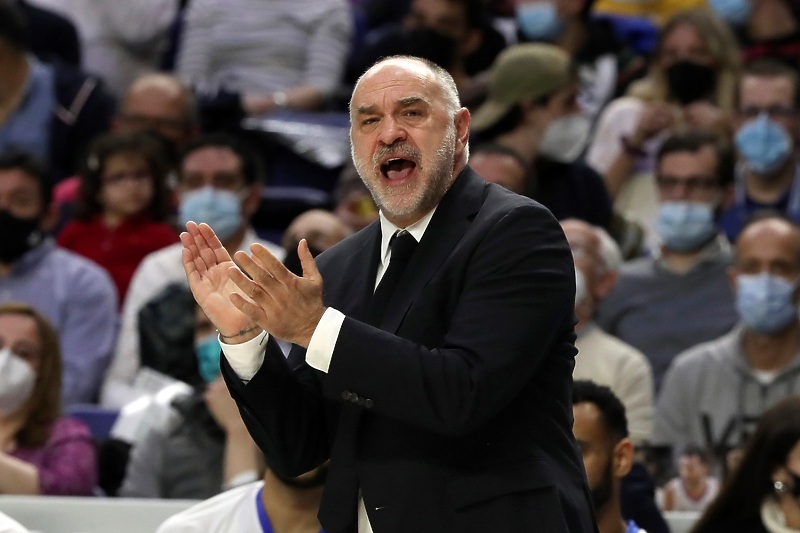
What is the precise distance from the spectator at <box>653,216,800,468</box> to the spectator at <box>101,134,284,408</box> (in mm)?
1582

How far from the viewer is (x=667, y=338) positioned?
19.2 feet

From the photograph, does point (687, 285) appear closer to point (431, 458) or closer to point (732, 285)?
point (732, 285)

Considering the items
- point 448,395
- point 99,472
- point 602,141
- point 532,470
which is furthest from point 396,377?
point 602,141

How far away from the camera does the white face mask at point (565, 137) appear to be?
22.2 ft

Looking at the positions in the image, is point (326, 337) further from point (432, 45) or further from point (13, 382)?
point (432, 45)

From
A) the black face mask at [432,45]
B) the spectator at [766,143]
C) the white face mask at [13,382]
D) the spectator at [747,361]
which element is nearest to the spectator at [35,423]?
the white face mask at [13,382]

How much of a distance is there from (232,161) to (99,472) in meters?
1.74

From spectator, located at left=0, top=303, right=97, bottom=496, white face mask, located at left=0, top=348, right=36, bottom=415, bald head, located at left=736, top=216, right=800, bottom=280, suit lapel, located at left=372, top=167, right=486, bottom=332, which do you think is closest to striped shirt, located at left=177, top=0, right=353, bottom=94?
bald head, located at left=736, top=216, right=800, bottom=280

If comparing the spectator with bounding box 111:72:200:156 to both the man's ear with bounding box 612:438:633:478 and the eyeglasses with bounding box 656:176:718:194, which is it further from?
the man's ear with bounding box 612:438:633:478

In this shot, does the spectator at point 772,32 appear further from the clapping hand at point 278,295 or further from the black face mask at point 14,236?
the clapping hand at point 278,295

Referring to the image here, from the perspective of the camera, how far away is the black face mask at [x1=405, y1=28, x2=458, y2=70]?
7.23m

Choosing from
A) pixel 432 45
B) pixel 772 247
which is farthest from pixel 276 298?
pixel 432 45

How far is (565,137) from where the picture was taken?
681cm

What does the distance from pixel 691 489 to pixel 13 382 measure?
216 centimetres
